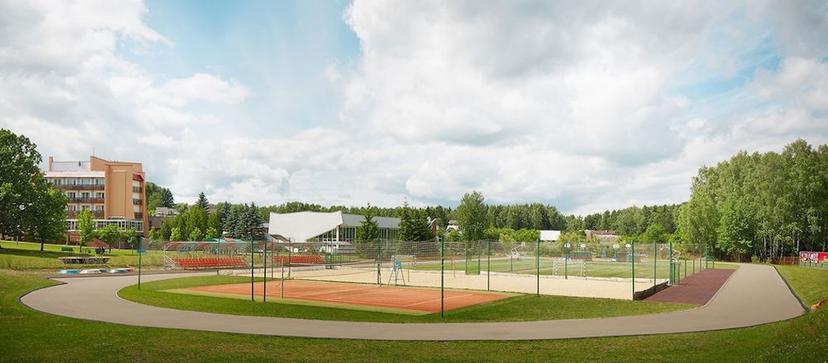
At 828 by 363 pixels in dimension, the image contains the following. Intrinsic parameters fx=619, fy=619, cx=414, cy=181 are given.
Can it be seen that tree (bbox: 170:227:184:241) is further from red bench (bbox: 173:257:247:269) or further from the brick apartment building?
red bench (bbox: 173:257:247:269)

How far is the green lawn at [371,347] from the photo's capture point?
39.4 feet

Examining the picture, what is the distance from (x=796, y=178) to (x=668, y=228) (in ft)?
295

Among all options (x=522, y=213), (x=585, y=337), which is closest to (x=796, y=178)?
(x=585, y=337)

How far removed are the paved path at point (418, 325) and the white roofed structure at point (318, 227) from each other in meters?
63.1

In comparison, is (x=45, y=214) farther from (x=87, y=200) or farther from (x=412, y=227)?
(x=412, y=227)

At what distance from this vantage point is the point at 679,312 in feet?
68.9

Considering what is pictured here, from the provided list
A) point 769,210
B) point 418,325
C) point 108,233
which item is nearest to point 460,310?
point 418,325

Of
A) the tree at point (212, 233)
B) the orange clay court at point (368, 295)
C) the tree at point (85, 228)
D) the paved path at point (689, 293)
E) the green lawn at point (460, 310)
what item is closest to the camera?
the green lawn at point (460, 310)

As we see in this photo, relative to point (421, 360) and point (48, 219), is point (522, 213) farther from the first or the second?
point (421, 360)

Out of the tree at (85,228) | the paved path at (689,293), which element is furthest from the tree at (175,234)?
the paved path at (689,293)

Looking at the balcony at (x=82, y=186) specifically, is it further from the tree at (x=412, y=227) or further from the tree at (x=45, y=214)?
the tree at (x=412, y=227)

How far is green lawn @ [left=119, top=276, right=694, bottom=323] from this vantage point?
19562 mm

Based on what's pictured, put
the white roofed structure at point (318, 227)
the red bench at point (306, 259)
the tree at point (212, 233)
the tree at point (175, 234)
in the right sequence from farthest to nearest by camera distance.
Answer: the tree at point (175, 234), the tree at point (212, 233), the white roofed structure at point (318, 227), the red bench at point (306, 259)

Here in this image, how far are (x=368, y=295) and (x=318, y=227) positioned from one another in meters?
62.0
